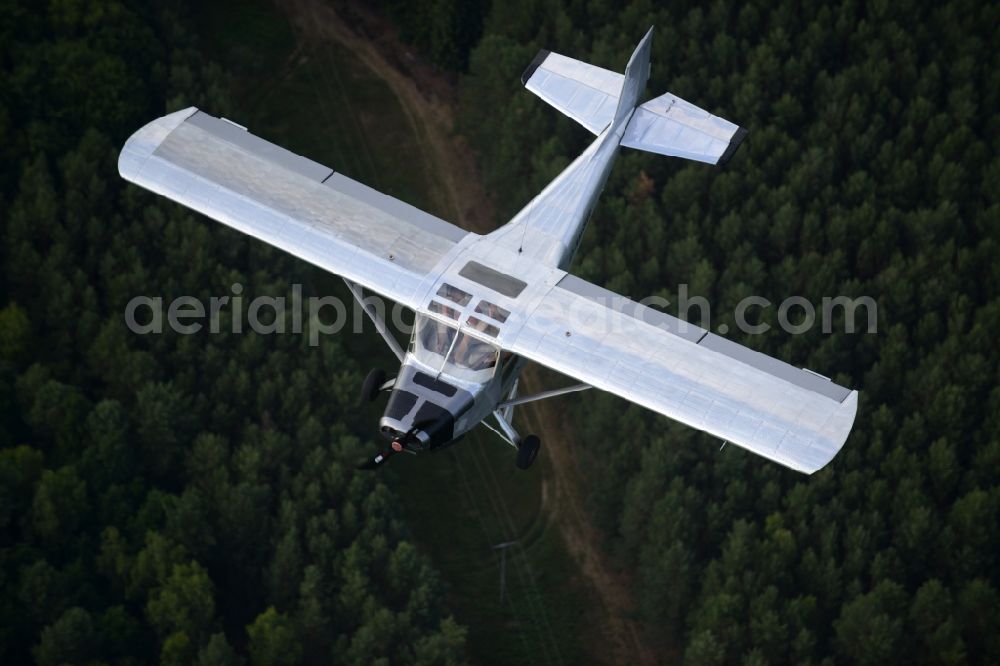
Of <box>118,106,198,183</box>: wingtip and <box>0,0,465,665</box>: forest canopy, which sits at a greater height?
<box>118,106,198,183</box>: wingtip

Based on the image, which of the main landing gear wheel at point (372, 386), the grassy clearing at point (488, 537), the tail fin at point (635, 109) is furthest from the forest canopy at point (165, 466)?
the tail fin at point (635, 109)

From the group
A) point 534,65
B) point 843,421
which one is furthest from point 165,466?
point 843,421

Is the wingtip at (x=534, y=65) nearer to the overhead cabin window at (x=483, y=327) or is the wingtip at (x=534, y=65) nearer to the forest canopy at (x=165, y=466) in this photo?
the forest canopy at (x=165, y=466)

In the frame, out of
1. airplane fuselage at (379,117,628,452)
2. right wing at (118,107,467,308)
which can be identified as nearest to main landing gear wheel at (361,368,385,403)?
airplane fuselage at (379,117,628,452)

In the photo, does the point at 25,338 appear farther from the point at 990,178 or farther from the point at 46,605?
the point at 990,178

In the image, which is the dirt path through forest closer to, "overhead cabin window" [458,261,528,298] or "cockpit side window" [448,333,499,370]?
"overhead cabin window" [458,261,528,298]
